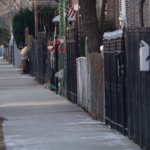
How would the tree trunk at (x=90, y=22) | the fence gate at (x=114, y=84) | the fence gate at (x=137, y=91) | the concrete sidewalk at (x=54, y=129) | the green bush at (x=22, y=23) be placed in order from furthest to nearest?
the green bush at (x=22, y=23), the tree trunk at (x=90, y=22), the fence gate at (x=114, y=84), the concrete sidewalk at (x=54, y=129), the fence gate at (x=137, y=91)

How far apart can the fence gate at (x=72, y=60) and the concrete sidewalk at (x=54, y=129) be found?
316 millimetres

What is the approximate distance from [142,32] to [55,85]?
889 centimetres

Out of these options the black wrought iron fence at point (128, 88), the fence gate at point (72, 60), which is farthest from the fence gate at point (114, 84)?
the fence gate at point (72, 60)

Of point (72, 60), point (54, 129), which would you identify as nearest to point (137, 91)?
point (54, 129)

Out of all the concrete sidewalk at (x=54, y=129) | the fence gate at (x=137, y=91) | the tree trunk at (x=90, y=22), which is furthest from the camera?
the tree trunk at (x=90, y=22)

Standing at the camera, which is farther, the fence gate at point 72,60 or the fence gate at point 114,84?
the fence gate at point 72,60

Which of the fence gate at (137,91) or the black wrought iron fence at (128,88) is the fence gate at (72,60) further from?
the fence gate at (137,91)

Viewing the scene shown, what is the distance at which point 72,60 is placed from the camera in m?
12.1

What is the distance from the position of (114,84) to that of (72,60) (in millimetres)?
4386

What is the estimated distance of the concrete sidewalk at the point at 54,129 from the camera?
679 centimetres

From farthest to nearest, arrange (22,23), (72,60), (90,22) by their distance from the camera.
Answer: (22,23) → (90,22) → (72,60)

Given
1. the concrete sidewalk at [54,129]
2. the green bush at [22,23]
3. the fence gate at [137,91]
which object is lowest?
the concrete sidewalk at [54,129]

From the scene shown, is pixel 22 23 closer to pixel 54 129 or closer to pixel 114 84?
pixel 54 129

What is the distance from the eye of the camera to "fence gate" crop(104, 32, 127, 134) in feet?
24.1
